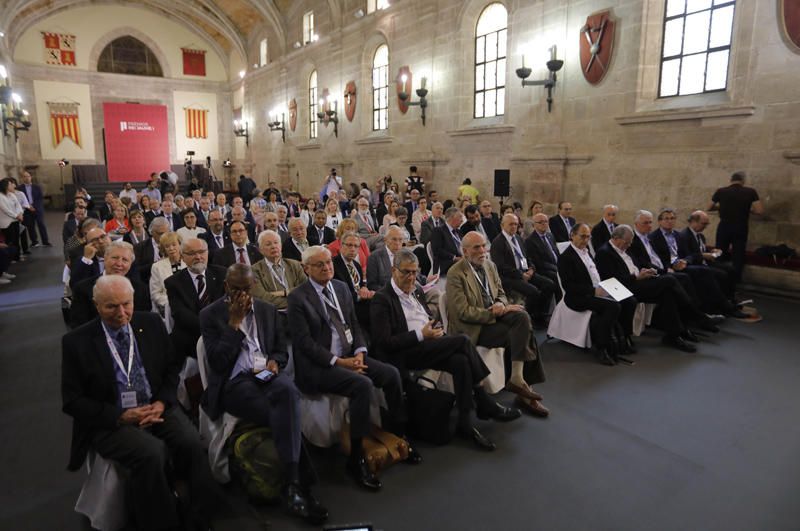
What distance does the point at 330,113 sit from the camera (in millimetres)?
16391

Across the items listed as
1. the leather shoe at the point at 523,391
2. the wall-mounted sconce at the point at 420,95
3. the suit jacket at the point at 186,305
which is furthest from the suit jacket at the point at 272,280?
the wall-mounted sconce at the point at 420,95

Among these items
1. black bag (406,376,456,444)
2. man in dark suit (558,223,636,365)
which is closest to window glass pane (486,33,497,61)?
man in dark suit (558,223,636,365)

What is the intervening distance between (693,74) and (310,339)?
7613mm

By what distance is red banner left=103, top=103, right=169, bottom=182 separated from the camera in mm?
23375

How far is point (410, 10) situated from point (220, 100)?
16715mm

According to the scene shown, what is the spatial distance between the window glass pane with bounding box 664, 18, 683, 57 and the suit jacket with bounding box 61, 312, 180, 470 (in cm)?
853

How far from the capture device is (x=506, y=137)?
1044 centimetres

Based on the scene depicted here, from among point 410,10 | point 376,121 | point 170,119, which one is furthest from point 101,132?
point 410,10

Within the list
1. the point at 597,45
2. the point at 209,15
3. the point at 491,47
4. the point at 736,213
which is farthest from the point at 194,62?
the point at 736,213

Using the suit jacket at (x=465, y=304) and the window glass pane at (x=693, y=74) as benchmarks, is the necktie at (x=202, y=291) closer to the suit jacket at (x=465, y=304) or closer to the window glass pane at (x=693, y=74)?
the suit jacket at (x=465, y=304)

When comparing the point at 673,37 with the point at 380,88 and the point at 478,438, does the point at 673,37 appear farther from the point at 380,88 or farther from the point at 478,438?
the point at 380,88

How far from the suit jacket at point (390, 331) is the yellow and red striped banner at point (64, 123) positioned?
80.8ft

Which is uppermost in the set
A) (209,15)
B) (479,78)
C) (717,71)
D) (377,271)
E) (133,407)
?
(209,15)

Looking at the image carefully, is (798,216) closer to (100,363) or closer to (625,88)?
(625,88)
